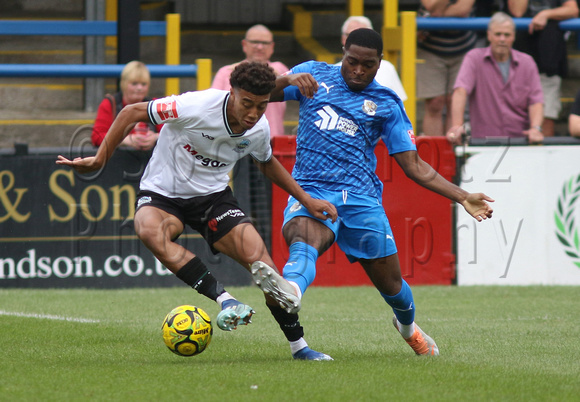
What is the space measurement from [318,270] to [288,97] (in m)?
4.44

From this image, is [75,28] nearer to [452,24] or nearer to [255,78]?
[452,24]

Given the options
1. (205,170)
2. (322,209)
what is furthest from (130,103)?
(322,209)

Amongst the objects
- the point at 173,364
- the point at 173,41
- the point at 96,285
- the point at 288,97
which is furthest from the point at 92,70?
the point at 173,364

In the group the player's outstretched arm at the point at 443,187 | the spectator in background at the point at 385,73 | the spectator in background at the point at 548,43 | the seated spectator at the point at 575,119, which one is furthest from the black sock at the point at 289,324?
the spectator in background at the point at 548,43

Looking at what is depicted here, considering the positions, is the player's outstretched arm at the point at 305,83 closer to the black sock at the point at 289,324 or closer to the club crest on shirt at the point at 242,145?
the club crest on shirt at the point at 242,145

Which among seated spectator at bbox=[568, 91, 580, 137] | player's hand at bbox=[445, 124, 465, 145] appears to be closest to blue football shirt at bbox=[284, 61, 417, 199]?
player's hand at bbox=[445, 124, 465, 145]

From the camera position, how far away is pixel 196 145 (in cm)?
651

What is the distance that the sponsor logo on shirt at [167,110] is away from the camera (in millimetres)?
6273

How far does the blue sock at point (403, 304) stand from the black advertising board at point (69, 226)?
4303 millimetres

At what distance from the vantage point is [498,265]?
10.8 metres

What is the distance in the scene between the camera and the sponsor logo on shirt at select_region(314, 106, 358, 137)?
254 inches

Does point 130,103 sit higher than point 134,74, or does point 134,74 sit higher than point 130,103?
point 134,74

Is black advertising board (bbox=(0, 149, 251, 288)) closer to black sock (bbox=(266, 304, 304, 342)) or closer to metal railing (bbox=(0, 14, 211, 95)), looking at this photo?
metal railing (bbox=(0, 14, 211, 95))

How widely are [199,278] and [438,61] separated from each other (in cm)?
628
